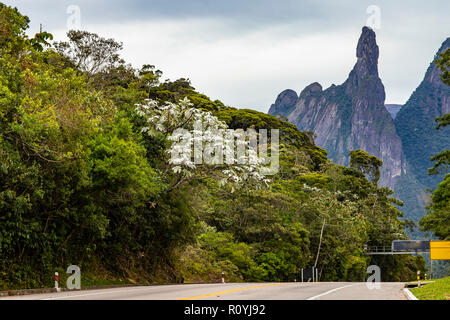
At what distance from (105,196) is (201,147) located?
192 inches

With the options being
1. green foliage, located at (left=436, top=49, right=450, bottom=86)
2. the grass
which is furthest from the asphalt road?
green foliage, located at (left=436, top=49, right=450, bottom=86)

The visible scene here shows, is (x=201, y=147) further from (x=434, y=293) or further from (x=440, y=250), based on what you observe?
(x=440, y=250)

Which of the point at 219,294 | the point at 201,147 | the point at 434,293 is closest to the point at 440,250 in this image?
the point at 201,147

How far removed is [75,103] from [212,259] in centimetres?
2312

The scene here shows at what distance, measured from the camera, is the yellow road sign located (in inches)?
1283

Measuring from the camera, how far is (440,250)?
108 ft

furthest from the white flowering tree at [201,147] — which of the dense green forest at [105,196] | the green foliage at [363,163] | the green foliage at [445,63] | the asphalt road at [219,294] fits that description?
the green foliage at [363,163]

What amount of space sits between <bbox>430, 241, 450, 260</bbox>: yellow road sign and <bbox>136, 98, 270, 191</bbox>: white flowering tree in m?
11.7

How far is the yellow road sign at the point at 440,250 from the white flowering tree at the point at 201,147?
38.2 ft

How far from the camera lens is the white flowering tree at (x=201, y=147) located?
26219 millimetres

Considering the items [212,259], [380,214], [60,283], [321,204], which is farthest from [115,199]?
[380,214]

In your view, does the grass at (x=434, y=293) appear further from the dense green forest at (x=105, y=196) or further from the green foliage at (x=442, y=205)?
the green foliage at (x=442, y=205)

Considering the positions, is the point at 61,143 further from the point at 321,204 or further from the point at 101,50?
the point at 321,204

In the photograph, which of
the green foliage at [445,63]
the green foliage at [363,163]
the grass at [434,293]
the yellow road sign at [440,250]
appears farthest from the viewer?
the green foliage at [363,163]
